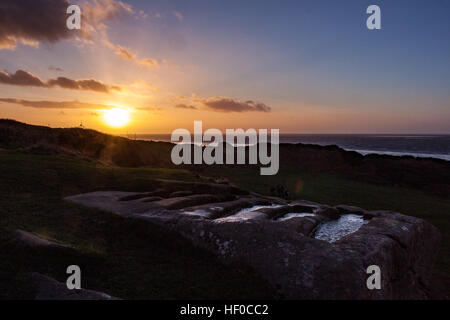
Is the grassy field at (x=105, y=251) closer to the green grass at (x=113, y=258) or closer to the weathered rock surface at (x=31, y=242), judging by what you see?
the green grass at (x=113, y=258)

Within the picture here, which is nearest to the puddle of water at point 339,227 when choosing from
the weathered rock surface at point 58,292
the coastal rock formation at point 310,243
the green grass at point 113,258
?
the coastal rock formation at point 310,243

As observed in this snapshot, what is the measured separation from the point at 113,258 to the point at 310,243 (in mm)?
6177

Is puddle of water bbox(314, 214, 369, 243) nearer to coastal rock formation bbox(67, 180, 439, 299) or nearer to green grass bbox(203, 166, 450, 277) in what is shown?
coastal rock formation bbox(67, 180, 439, 299)

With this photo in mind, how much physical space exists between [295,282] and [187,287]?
294cm

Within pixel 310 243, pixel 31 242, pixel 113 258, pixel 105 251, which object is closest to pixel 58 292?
pixel 113 258

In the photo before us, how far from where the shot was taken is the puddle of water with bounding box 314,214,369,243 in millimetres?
11502

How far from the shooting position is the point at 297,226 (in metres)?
11.1

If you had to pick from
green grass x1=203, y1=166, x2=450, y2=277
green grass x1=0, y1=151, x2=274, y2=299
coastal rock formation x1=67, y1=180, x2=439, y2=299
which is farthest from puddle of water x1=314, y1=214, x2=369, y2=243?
green grass x1=203, y1=166, x2=450, y2=277

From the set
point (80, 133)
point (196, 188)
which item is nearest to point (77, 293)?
point (196, 188)

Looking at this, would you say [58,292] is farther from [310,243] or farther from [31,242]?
[310,243]

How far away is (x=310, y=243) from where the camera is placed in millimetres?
9148

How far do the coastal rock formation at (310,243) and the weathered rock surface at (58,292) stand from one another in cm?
393
